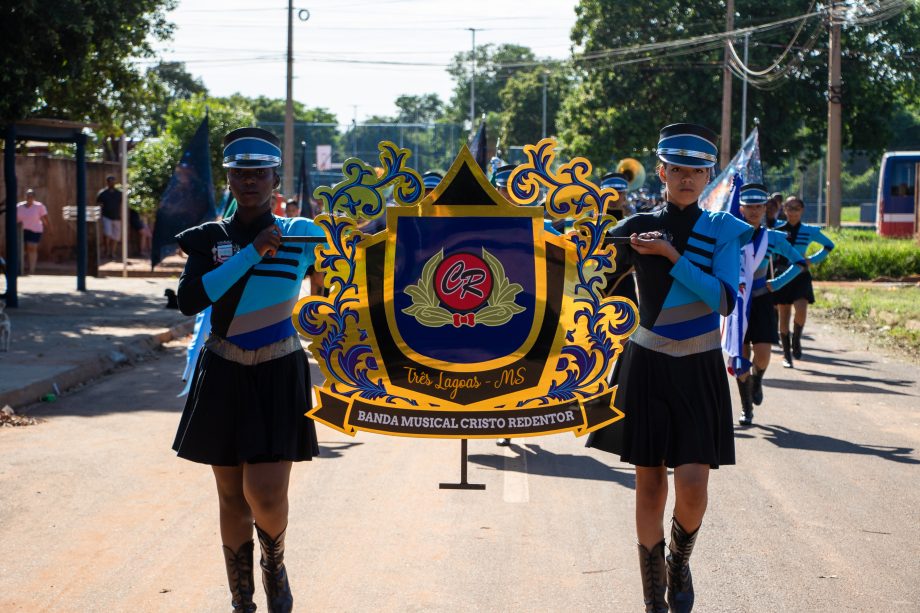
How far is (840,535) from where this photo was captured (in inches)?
268

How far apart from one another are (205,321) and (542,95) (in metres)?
91.7

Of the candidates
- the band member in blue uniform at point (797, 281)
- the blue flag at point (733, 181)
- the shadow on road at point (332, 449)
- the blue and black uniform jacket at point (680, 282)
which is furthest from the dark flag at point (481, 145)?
the blue and black uniform jacket at point (680, 282)

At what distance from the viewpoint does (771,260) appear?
12.3 meters

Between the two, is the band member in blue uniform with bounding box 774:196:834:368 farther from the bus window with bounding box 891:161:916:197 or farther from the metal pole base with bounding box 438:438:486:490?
the bus window with bounding box 891:161:916:197

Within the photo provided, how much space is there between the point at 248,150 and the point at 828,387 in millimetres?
9563

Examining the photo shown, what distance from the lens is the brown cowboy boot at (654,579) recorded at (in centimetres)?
496

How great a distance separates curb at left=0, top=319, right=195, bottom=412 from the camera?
1120 centimetres

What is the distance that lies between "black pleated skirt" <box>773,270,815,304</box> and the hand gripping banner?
32.5ft

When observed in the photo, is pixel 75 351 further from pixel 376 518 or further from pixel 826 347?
pixel 826 347

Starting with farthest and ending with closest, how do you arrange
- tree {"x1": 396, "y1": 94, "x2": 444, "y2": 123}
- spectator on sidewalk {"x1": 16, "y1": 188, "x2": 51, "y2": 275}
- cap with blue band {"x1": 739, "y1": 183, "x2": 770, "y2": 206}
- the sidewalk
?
1. tree {"x1": 396, "y1": 94, "x2": 444, "y2": 123}
2. spectator on sidewalk {"x1": 16, "y1": 188, "x2": 51, "y2": 275}
3. the sidewalk
4. cap with blue band {"x1": 739, "y1": 183, "x2": 770, "y2": 206}

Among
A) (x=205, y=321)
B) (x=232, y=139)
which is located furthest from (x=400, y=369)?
(x=205, y=321)

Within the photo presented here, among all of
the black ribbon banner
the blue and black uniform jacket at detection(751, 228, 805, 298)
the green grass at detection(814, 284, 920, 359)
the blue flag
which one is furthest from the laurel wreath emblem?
the green grass at detection(814, 284, 920, 359)

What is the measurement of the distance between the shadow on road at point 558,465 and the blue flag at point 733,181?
7.51 feet

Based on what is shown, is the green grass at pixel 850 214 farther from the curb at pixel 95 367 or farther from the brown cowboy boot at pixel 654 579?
the brown cowboy boot at pixel 654 579
